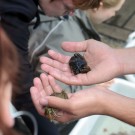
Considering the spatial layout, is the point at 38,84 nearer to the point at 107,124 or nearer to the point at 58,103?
the point at 58,103

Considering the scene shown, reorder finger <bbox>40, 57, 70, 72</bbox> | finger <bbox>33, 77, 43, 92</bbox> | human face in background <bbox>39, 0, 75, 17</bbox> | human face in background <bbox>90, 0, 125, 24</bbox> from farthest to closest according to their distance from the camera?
1. human face in background <bbox>90, 0, 125, 24</bbox>
2. human face in background <bbox>39, 0, 75, 17</bbox>
3. finger <bbox>40, 57, 70, 72</bbox>
4. finger <bbox>33, 77, 43, 92</bbox>

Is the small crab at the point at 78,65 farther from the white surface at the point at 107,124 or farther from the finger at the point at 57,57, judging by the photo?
the white surface at the point at 107,124

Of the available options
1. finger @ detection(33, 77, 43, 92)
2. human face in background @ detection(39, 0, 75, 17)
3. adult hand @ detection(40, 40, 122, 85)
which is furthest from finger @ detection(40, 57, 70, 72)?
human face in background @ detection(39, 0, 75, 17)

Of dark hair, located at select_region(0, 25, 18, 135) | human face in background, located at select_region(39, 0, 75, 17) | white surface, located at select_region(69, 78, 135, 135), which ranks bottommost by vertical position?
white surface, located at select_region(69, 78, 135, 135)

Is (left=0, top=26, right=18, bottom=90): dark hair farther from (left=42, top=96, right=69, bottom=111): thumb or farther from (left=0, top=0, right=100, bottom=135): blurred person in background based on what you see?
(left=0, top=0, right=100, bottom=135): blurred person in background

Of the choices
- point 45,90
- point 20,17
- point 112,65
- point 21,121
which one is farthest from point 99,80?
point 21,121

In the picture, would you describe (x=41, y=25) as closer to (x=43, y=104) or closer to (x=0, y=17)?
(x=0, y=17)

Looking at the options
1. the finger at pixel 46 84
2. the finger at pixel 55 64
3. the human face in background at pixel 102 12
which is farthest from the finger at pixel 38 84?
the human face in background at pixel 102 12
